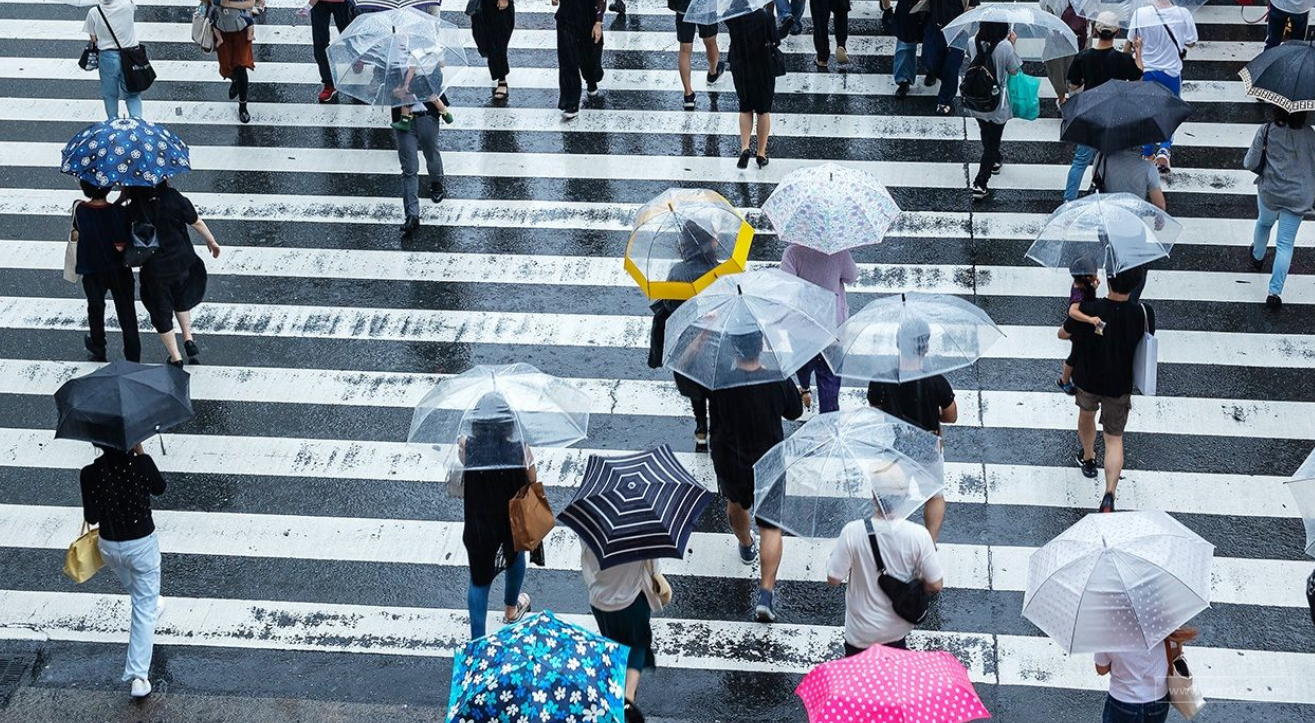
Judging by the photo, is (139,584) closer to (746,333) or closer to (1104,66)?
(746,333)

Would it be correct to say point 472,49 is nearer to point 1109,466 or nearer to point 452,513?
point 452,513

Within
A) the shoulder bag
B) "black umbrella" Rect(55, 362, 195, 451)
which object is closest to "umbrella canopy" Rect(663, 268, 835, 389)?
the shoulder bag

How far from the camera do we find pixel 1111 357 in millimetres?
9430

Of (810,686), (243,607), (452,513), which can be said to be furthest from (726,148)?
(810,686)

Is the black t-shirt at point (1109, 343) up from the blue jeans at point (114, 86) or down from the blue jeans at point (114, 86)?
down

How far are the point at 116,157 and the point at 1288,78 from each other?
27.4 feet

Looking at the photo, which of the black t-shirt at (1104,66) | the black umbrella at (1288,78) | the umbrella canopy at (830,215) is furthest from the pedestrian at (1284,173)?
the umbrella canopy at (830,215)

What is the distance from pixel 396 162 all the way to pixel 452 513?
4.95 metres

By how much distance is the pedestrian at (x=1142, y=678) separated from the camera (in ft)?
22.9

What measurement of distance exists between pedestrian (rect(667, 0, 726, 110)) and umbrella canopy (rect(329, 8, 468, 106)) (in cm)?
259

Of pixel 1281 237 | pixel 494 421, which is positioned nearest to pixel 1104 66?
pixel 1281 237

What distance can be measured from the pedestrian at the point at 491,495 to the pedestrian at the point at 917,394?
7.08 feet

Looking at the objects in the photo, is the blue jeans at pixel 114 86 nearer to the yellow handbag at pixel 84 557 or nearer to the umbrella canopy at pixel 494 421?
the yellow handbag at pixel 84 557

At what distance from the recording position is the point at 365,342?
1193cm
